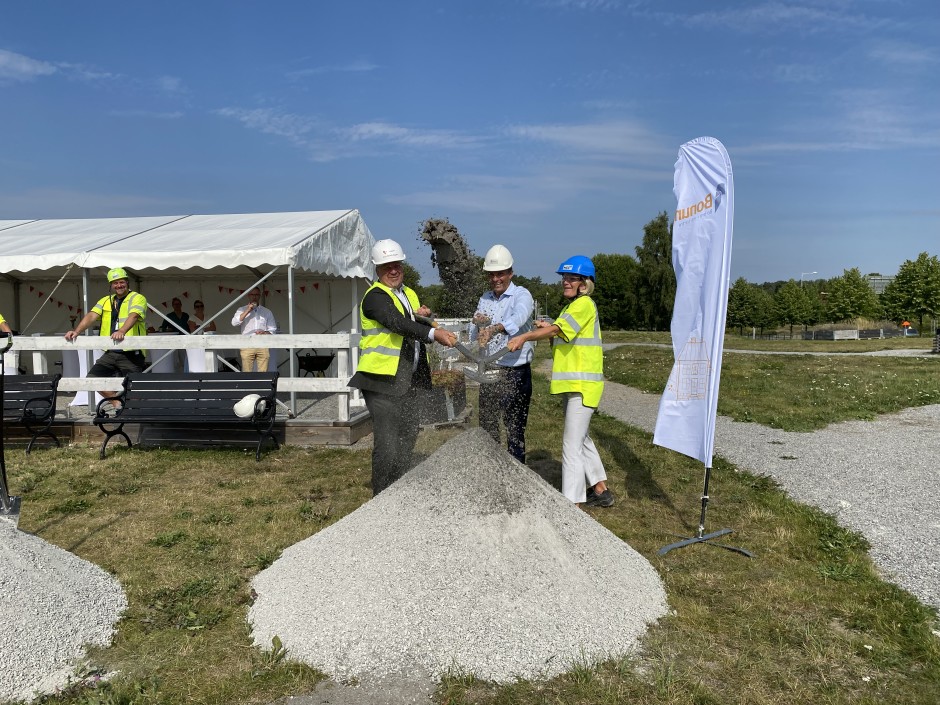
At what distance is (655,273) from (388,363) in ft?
177

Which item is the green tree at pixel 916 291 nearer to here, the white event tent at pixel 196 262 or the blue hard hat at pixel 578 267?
the white event tent at pixel 196 262

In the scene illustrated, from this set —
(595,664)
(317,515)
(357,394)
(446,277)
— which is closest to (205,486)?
(317,515)

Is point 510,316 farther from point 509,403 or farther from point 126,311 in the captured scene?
point 126,311

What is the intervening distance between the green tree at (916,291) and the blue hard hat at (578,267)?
50543 mm

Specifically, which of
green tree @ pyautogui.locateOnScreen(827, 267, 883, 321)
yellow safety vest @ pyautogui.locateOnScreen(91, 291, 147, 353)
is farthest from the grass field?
green tree @ pyautogui.locateOnScreen(827, 267, 883, 321)

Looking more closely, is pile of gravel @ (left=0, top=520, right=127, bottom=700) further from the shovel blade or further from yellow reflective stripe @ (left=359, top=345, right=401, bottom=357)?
yellow reflective stripe @ (left=359, top=345, right=401, bottom=357)

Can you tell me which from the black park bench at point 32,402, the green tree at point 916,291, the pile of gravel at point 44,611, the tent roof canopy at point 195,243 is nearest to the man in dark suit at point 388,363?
the pile of gravel at point 44,611

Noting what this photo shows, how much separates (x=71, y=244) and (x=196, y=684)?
939 centimetres

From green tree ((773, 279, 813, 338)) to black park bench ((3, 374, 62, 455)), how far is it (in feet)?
213

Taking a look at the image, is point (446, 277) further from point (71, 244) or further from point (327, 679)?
point (327, 679)

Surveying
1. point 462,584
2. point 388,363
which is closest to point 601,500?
point 388,363

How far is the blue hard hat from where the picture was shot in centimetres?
498

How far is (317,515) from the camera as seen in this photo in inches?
210

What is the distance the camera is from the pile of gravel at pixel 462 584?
10.0 feet
